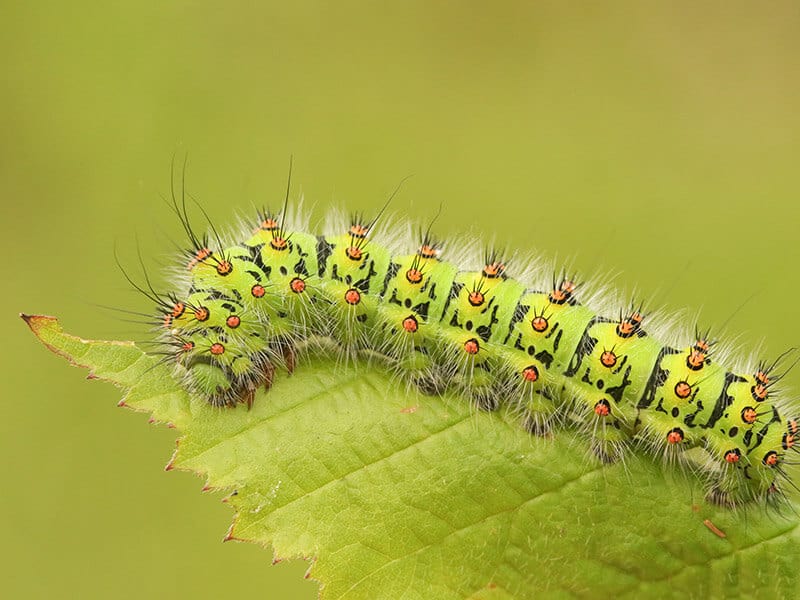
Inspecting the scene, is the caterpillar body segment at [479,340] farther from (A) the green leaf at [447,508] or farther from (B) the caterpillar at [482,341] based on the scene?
(A) the green leaf at [447,508]

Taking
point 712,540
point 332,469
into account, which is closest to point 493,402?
point 332,469

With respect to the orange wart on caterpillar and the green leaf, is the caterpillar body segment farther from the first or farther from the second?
the green leaf

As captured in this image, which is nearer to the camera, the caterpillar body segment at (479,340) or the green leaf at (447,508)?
the green leaf at (447,508)

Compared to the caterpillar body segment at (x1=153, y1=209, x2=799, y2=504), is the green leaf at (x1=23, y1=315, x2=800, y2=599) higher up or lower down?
lower down

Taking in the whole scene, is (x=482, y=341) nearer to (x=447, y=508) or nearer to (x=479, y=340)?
(x=479, y=340)

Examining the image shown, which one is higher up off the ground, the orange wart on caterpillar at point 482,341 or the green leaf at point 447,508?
the orange wart on caterpillar at point 482,341

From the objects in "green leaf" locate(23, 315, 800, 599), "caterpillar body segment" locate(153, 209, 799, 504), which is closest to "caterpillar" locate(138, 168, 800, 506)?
"caterpillar body segment" locate(153, 209, 799, 504)

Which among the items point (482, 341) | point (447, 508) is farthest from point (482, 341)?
point (447, 508)

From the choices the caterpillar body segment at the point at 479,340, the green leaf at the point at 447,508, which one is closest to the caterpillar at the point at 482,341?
the caterpillar body segment at the point at 479,340
